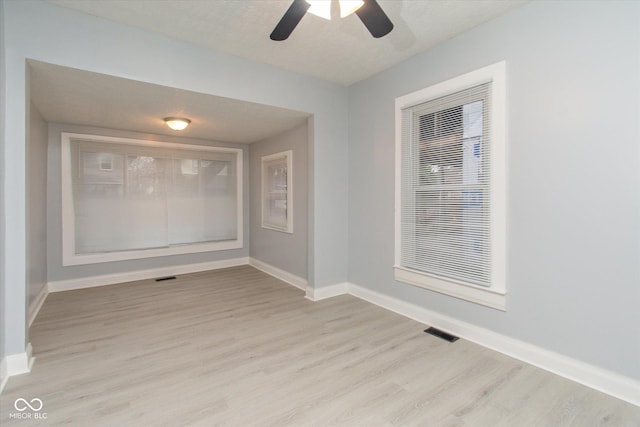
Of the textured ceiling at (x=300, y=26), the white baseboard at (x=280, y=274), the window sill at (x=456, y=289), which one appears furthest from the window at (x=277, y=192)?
the window sill at (x=456, y=289)

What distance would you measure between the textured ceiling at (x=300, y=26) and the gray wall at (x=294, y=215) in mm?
1237

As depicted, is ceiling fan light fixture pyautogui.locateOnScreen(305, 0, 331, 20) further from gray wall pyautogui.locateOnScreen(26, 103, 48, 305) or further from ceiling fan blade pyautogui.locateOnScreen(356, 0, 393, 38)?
gray wall pyautogui.locateOnScreen(26, 103, 48, 305)

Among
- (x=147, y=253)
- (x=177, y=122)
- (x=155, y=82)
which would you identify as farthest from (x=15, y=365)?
(x=177, y=122)

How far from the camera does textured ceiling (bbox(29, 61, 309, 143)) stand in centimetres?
261

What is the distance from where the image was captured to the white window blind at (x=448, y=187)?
255cm

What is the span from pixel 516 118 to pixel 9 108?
3.84 metres

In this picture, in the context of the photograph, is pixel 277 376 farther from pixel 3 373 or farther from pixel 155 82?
pixel 155 82

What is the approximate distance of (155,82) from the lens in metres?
2.67

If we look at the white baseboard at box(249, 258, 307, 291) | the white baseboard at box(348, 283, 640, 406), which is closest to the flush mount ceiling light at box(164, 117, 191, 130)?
the white baseboard at box(249, 258, 307, 291)

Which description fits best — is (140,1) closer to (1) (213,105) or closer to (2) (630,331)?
(1) (213,105)

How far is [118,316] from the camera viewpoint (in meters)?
3.22

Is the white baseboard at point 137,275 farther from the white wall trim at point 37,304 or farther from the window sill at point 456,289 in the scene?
the window sill at point 456,289

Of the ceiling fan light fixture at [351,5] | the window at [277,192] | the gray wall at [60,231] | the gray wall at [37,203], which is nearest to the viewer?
the ceiling fan light fixture at [351,5]

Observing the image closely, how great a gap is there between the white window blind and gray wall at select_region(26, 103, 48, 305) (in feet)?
→ 13.0
